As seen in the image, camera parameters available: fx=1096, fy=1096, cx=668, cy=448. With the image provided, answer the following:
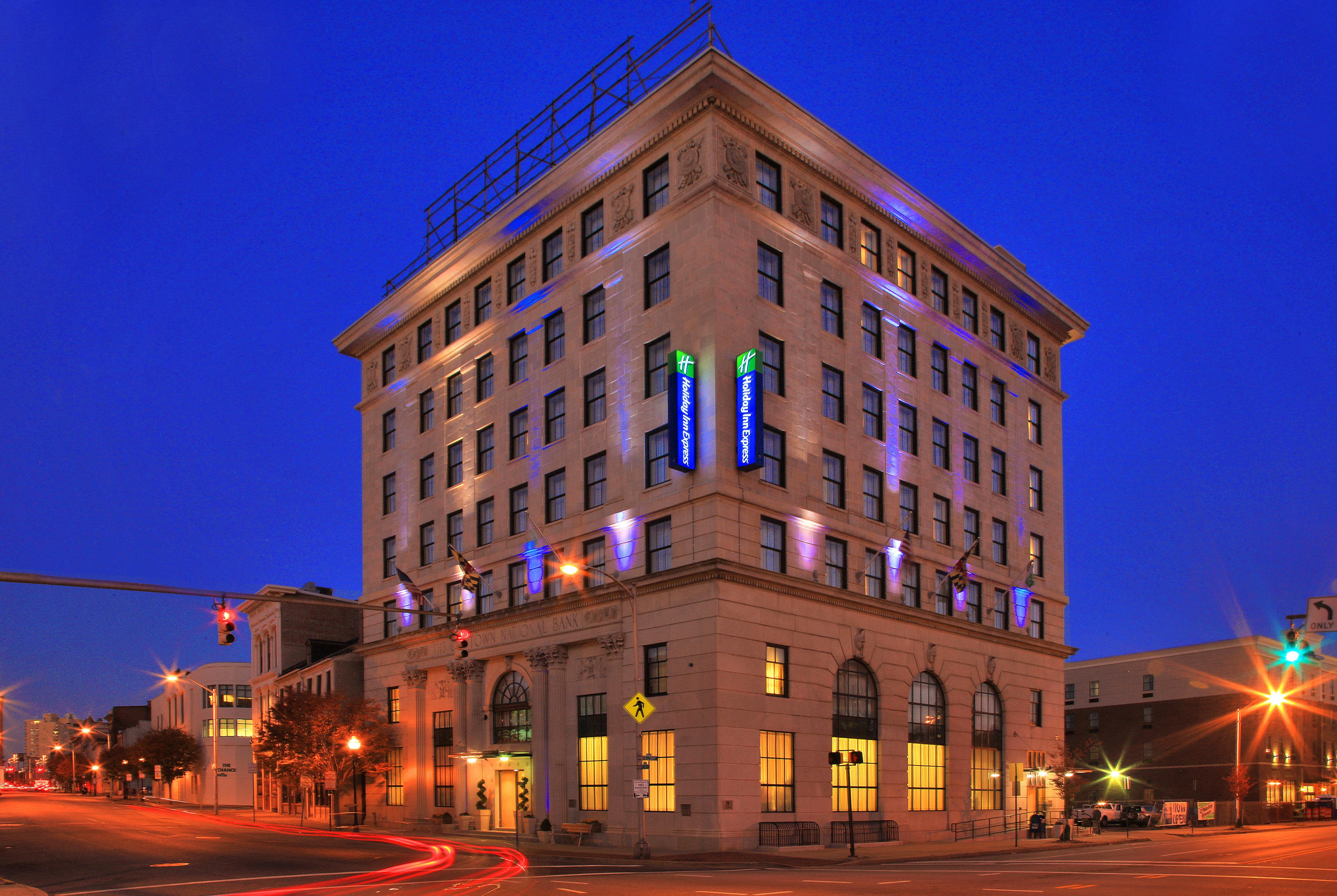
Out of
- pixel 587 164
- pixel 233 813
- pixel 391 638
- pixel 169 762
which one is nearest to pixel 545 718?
pixel 391 638

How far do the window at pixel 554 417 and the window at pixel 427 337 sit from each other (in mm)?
11156

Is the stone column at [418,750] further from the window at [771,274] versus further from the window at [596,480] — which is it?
the window at [771,274]

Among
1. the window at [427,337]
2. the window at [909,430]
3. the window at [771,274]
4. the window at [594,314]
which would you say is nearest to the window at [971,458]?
the window at [909,430]

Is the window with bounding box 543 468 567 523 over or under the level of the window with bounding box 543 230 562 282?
under

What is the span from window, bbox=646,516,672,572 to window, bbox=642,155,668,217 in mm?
12742

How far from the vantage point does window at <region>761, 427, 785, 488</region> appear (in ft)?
138

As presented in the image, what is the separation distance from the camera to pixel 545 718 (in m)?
46.6

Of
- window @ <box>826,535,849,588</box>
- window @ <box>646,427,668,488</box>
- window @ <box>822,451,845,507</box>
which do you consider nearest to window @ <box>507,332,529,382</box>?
window @ <box>646,427,668,488</box>

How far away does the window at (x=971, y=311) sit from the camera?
5650 cm

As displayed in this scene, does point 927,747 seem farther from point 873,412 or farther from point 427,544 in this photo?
point 427,544

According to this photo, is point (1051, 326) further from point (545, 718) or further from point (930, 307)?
point (545, 718)

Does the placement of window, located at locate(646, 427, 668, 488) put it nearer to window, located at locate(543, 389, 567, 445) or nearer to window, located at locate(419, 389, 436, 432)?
window, located at locate(543, 389, 567, 445)

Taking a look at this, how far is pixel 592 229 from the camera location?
48.9 m

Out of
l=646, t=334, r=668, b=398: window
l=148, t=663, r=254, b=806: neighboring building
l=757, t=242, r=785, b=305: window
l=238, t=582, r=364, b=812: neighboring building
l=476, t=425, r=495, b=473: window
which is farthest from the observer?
l=148, t=663, r=254, b=806: neighboring building
